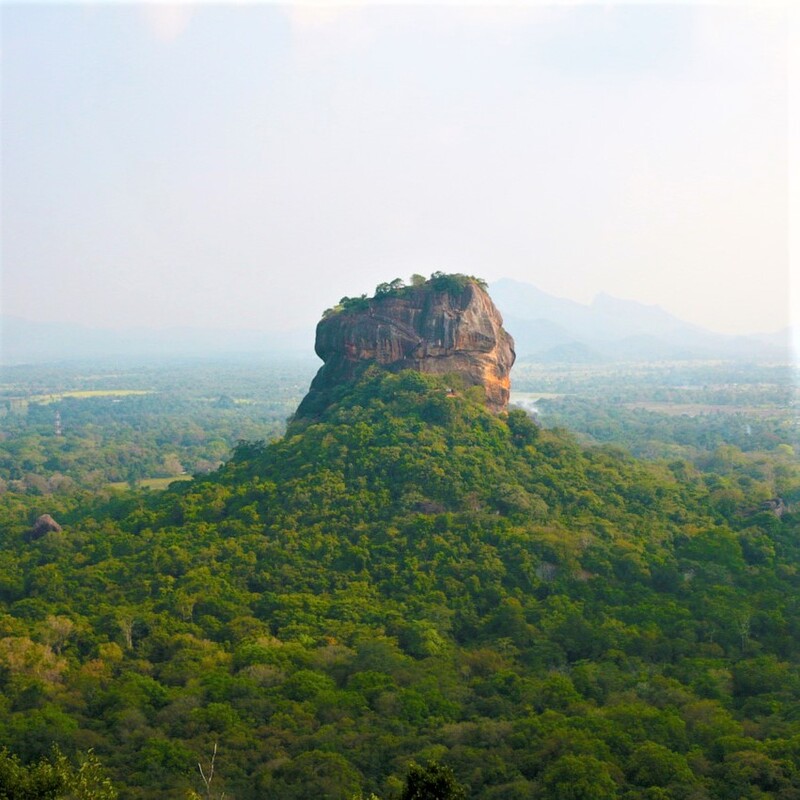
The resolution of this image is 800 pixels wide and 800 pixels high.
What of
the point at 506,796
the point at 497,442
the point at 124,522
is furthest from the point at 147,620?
the point at 497,442

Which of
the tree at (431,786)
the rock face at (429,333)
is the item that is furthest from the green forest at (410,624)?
the rock face at (429,333)

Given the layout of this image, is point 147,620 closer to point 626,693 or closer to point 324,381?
point 626,693

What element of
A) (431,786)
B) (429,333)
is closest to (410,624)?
(431,786)

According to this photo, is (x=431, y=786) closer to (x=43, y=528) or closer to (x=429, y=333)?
(x=43, y=528)

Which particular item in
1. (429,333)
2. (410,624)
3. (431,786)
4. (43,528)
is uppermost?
(429,333)

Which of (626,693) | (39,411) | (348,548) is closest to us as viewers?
(626,693)

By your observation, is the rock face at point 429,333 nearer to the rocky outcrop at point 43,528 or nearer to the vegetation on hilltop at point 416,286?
the vegetation on hilltop at point 416,286
